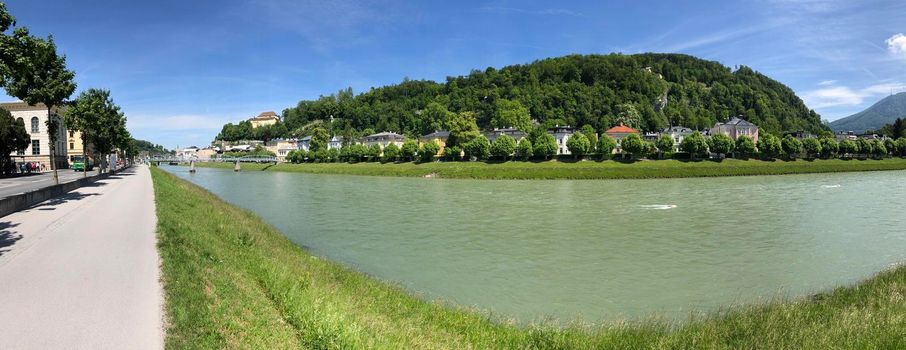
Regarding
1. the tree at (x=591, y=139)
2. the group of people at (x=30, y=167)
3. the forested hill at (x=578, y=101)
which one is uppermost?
the forested hill at (x=578, y=101)

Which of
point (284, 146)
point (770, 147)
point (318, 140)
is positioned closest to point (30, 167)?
point (318, 140)

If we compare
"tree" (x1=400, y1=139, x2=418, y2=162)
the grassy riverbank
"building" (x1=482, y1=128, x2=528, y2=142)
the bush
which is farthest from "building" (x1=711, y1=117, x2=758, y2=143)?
the bush

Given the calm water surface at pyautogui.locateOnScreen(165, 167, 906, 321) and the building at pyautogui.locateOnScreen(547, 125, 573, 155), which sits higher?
the building at pyautogui.locateOnScreen(547, 125, 573, 155)

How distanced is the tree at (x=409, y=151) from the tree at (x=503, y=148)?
51.9 ft

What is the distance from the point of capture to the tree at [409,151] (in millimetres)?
90875

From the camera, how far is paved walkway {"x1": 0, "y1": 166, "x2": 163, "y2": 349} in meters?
5.78

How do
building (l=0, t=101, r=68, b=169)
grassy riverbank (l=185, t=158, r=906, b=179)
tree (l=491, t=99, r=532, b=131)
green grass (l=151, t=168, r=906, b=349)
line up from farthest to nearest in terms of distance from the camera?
tree (l=491, t=99, r=532, b=131) < building (l=0, t=101, r=68, b=169) < grassy riverbank (l=185, t=158, r=906, b=179) < green grass (l=151, t=168, r=906, b=349)

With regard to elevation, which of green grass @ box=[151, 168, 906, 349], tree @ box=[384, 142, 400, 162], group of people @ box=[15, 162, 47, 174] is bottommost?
green grass @ box=[151, 168, 906, 349]

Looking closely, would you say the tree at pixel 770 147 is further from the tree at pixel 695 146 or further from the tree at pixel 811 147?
the tree at pixel 695 146

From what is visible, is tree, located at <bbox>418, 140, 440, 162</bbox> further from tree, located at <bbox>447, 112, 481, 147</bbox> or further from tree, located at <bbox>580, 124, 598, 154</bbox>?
tree, located at <bbox>580, 124, 598, 154</bbox>

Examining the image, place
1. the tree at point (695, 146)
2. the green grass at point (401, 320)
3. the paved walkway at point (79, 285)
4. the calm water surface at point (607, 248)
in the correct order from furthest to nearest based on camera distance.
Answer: the tree at point (695, 146) < the calm water surface at point (607, 248) < the green grass at point (401, 320) < the paved walkway at point (79, 285)

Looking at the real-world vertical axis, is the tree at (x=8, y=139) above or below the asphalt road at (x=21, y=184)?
above

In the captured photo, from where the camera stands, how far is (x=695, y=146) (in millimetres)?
78938

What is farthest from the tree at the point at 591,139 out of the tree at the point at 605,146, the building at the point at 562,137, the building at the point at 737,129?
the building at the point at 737,129
